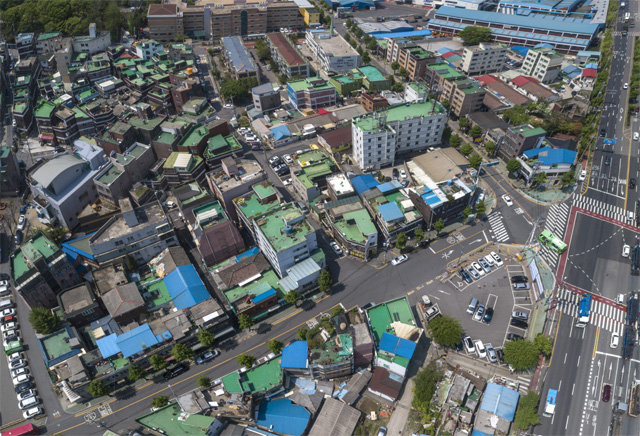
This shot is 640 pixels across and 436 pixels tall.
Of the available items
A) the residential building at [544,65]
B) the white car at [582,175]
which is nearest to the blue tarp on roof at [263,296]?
the white car at [582,175]

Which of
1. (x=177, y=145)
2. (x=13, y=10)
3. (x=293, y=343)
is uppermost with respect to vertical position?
(x=13, y=10)

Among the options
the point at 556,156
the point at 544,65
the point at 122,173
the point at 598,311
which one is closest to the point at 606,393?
the point at 598,311

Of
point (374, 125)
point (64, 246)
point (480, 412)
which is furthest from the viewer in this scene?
point (374, 125)

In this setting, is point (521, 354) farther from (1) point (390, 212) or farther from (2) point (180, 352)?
(2) point (180, 352)

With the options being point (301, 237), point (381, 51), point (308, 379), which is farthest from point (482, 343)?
point (381, 51)

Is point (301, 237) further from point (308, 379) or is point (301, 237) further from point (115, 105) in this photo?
point (115, 105)
